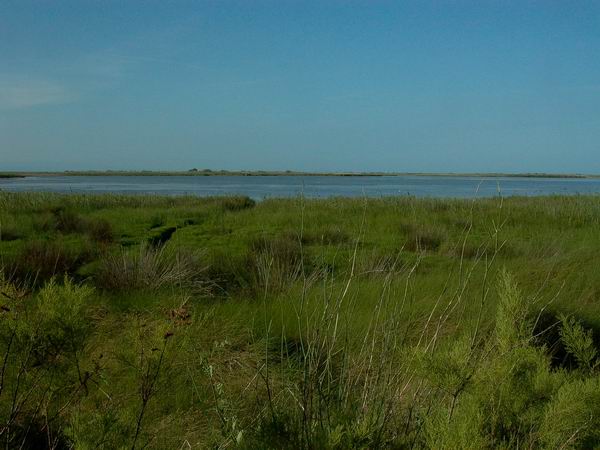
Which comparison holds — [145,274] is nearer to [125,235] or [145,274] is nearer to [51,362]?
[51,362]

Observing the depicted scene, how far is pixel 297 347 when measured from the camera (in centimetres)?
483

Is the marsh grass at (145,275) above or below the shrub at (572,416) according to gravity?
below

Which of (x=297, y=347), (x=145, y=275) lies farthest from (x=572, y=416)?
(x=145, y=275)

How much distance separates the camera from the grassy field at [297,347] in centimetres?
243

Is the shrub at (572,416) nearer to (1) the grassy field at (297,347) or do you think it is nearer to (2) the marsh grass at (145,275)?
(1) the grassy field at (297,347)

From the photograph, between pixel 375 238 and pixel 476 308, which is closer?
pixel 476 308

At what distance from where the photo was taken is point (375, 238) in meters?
13.5

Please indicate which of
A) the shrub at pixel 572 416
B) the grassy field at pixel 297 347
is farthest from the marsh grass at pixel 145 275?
the shrub at pixel 572 416

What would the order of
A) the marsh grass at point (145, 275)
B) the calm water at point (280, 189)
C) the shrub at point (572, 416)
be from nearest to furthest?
the shrub at point (572, 416), the marsh grass at point (145, 275), the calm water at point (280, 189)

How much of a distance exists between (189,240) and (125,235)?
1.81 m

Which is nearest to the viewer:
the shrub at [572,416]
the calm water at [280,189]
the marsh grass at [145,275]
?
the shrub at [572,416]

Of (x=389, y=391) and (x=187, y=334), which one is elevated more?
(x=187, y=334)

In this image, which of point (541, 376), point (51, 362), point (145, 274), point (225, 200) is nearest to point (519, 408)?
point (541, 376)

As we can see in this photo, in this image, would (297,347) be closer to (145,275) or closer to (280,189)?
(145,275)
